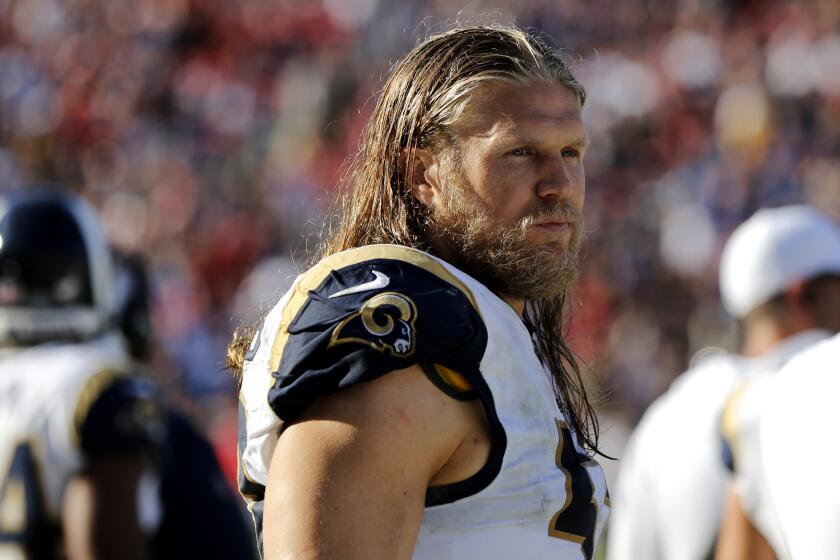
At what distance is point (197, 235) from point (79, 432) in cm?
1002

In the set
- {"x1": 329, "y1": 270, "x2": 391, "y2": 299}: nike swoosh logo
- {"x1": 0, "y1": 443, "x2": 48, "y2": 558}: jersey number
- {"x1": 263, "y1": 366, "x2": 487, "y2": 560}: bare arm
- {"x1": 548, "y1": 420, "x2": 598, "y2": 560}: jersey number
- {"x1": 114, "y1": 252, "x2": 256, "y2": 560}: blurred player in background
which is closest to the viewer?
{"x1": 263, "y1": 366, "x2": 487, "y2": 560}: bare arm

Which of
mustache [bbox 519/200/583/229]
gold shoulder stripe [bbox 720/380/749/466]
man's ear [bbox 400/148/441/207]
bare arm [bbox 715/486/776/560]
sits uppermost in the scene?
man's ear [bbox 400/148/441/207]

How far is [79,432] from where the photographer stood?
10.8ft

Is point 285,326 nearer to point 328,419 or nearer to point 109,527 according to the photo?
point 328,419

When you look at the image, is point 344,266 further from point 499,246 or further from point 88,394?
point 88,394

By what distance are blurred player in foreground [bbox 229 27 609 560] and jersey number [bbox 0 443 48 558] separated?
1516 millimetres

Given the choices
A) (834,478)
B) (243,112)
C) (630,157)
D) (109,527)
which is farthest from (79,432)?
(243,112)

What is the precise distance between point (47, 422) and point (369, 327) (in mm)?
1989

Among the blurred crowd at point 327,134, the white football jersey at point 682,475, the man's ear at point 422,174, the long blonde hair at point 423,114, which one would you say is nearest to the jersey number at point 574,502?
the long blonde hair at point 423,114

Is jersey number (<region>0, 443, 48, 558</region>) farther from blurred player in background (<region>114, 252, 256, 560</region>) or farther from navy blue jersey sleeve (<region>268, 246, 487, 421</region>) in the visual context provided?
navy blue jersey sleeve (<region>268, 246, 487, 421</region>)

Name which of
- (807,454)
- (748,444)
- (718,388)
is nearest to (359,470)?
(807,454)

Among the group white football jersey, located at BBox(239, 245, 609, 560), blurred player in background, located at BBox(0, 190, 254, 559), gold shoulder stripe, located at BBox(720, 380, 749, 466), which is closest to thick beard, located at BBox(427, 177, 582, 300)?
white football jersey, located at BBox(239, 245, 609, 560)

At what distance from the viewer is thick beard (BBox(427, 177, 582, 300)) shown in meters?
1.92

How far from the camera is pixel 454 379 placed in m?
1.66
